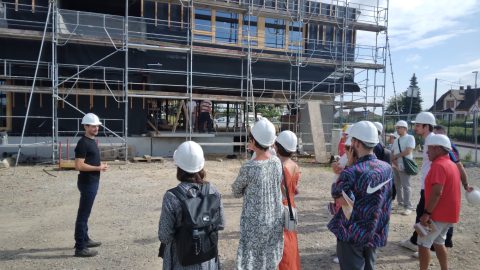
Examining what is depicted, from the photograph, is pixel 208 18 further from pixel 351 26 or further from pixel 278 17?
pixel 351 26

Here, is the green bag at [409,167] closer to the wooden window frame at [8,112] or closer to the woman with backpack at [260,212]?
the woman with backpack at [260,212]

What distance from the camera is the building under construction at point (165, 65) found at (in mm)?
12281

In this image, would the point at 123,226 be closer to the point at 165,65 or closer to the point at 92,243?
the point at 92,243

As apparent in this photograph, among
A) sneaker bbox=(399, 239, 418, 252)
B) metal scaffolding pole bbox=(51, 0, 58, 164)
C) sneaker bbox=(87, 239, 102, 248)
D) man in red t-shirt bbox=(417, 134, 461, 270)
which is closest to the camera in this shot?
man in red t-shirt bbox=(417, 134, 461, 270)

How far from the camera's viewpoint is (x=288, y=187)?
129 inches

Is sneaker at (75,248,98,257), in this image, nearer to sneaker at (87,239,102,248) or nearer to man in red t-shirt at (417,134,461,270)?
sneaker at (87,239,102,248)

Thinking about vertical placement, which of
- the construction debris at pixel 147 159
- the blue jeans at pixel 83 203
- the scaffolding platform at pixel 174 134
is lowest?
the construction debris at pixel 147 159

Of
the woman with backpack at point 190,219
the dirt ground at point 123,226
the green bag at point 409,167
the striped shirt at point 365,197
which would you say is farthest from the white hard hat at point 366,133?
the green bag at point 409,167

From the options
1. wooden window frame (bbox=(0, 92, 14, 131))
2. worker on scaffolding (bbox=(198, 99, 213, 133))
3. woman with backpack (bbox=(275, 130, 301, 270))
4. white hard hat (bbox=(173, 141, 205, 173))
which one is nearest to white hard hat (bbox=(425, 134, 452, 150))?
woman with backpack (bbox=(275, 130, 301, 270))

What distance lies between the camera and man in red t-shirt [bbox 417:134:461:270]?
362 cm

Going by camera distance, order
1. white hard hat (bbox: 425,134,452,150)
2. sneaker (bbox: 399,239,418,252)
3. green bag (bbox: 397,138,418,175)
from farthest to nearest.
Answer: green bag (bbox: 397,138,418,175), sneaker (bbox: 399,239,418,252), white hard hat (bbox: 425,134,452,150)

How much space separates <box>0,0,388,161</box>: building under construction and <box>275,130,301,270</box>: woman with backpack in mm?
9570

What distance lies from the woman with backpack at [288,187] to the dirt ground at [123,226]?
1.50m

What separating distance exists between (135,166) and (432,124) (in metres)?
9.30
